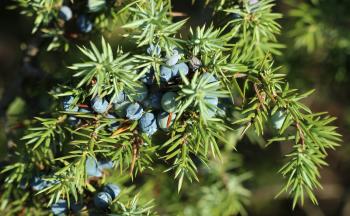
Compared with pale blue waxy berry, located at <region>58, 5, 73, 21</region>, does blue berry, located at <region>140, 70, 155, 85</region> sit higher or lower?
lower

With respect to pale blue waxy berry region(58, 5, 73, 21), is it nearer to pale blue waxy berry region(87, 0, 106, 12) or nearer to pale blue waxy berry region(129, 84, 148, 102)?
pale blue waxy berry region(87, 0, 106, 12)

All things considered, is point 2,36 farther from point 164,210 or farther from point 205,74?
point 205,74

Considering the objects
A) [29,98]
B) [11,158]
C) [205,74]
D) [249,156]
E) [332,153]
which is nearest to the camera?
[205,74]

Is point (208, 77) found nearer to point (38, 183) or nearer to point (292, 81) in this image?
point (38, 183)

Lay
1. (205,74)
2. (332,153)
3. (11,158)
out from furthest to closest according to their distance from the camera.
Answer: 1. (332,153)
2. (11,158)
3. (205,74)

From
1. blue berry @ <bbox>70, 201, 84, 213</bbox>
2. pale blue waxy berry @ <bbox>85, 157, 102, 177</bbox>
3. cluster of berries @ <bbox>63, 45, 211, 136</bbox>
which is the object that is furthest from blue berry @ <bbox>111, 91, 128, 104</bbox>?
blue berry @ <bbox>70, 201, 84, 213</bbox>

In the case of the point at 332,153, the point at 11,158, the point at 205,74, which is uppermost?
the point at 205,74

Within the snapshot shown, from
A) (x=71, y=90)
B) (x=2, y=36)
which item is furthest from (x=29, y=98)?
(x=2, y=36)
